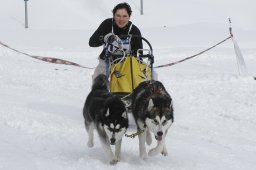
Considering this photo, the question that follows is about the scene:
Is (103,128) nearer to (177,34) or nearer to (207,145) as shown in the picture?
(207,145)

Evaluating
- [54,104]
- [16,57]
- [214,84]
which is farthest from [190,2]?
[54,104]

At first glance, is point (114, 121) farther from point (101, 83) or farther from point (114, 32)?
point (114, 32)

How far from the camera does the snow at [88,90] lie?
4.77 meters

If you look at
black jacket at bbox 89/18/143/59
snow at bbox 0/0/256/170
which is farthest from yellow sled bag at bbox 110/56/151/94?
snow at bbox 0/0/256/170

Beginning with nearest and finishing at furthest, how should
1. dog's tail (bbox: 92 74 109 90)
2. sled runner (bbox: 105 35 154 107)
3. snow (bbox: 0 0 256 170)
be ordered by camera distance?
snow (bbox: 0 0 256 170)
dog's tail (bbox: 92 74 109 90)
sled runner (bbox: 105 35 154 107)

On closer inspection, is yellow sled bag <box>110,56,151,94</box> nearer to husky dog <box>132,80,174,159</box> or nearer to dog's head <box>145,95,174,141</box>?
husky dog <box>132,80,174,159</box>

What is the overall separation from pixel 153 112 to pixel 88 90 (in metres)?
4.77

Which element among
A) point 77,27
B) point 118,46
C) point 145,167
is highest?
point 77,27

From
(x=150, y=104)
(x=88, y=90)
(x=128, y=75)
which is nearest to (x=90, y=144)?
(x=128, y=75)

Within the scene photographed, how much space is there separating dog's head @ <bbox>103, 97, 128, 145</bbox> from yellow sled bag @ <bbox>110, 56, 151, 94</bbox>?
1232 mm

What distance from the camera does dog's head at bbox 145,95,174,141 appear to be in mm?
4207

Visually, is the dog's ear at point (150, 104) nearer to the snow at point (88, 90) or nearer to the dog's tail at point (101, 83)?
the snow at point (88, 90)

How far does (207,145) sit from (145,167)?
1318 millimetres

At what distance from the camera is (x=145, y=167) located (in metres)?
4.39
